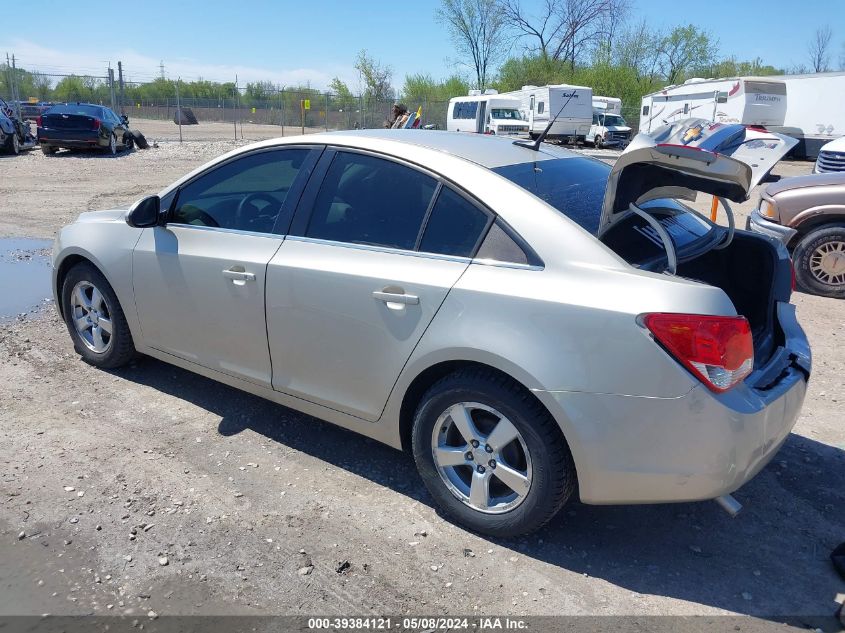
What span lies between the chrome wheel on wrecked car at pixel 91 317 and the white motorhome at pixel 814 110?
28440 mm

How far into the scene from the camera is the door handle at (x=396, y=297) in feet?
10.0

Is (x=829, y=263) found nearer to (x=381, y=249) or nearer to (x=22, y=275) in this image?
(x=381, y=249)

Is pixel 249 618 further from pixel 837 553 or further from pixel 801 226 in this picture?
pixel 801 226

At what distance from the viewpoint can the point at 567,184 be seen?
3.39m

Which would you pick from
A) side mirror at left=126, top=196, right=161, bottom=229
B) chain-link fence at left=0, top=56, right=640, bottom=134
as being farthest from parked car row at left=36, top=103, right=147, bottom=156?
side mirror at left=126, top=196, right=161, bottom=229

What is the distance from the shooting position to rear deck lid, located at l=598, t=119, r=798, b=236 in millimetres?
2736

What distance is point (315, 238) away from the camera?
352 cm

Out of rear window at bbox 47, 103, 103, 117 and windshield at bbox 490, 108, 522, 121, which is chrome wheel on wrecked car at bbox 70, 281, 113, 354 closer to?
rear window at bbox 47, 103, 103, 117

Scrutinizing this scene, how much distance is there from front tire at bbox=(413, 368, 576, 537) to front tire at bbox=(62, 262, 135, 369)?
7.80 feet

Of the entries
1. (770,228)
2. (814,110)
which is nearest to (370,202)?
(770,228)

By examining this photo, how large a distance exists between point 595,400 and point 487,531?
83 cm

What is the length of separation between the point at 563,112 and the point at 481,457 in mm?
34810

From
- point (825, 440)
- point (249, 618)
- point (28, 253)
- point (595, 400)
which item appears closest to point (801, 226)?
point (825, 440)

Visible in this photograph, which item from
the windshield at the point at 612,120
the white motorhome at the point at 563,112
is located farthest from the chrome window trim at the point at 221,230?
the windshield at the point at 612,120
